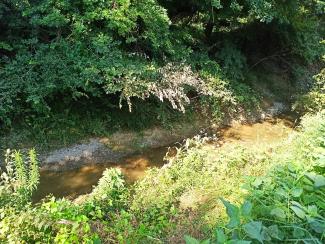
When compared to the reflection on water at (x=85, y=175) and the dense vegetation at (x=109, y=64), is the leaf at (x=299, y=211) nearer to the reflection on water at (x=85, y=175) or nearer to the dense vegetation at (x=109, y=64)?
the reflection on water at (x=85, y=175)

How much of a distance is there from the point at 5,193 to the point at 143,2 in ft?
14.3

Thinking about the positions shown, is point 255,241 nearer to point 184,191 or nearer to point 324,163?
point 324,163

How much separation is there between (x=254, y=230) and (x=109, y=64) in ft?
17.6

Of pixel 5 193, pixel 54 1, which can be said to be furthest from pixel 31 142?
pixel 5 193

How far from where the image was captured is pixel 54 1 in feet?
23.6

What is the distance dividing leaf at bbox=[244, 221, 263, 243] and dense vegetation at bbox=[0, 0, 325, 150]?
16.1ft

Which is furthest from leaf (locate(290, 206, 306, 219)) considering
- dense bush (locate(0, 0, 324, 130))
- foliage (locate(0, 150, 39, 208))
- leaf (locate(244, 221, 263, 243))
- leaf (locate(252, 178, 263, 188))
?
dense bush (locate(0, 0, 324, 130))

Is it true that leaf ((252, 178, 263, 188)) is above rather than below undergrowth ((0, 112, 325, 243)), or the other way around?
above

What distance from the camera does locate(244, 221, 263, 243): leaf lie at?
2.28 meters

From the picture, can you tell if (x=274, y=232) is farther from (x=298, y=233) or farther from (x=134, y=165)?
(x=134, y=165)

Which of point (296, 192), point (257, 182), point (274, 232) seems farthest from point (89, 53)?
point (274, 232)

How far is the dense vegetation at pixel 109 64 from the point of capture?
7.14 metres

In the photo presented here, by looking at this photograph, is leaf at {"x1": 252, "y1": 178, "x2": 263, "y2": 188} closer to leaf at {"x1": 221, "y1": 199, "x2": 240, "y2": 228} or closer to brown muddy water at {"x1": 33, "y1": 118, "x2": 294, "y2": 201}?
leaf at {"x1": 221, "y1": 199, "x2": 240, "y2": 228}

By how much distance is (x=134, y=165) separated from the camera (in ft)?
25.1
